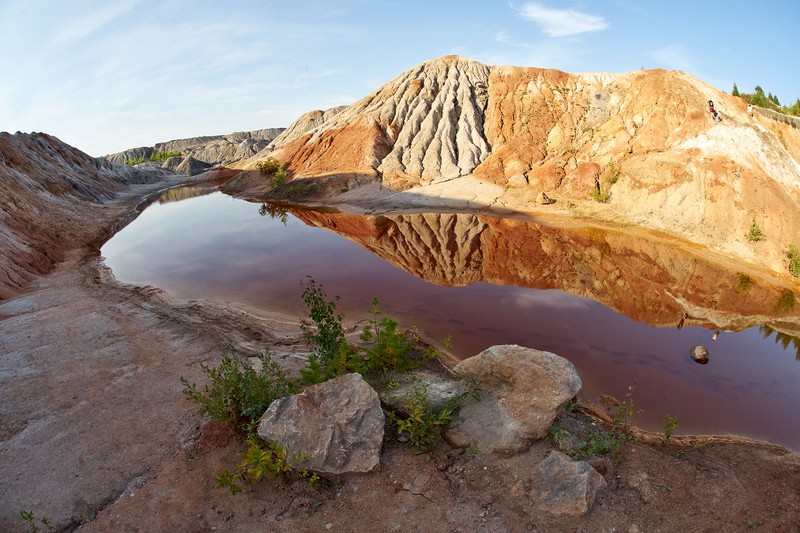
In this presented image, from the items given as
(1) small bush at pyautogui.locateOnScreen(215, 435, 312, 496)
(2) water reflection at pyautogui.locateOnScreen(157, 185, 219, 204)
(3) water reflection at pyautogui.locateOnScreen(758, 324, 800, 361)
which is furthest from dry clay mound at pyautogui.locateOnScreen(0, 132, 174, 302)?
(3) water reflection at pyautogui.locateOnScreen(758, 324, 800, 361)

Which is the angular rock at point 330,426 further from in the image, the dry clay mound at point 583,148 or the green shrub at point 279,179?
the green shrub at point 279,179

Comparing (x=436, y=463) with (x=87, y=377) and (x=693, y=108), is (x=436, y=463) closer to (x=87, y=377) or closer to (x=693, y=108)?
(x=87, y=377)

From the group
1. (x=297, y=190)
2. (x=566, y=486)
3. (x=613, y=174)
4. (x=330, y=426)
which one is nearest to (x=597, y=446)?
(x=566, y=486)

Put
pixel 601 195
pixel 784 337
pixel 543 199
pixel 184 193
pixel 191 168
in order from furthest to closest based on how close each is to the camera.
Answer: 1. pixel 191 168
2. pixel 184 193
3. pixel 543 199
4. pixel 601 195
5. pixel 784 337

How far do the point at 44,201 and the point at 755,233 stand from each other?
42.5 meters

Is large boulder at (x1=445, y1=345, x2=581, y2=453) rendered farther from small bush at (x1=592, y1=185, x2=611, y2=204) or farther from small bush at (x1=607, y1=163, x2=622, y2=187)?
small bush at (x1=607, y1=163, x2=622, y2=187)

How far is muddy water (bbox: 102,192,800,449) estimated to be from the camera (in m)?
9.59

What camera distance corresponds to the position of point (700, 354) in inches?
422

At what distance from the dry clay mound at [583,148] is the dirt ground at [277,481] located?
16.7 m

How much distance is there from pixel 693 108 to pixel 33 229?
40.6 meters

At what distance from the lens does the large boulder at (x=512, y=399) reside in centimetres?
621

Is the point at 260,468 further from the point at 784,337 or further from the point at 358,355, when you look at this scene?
the point at 784,337

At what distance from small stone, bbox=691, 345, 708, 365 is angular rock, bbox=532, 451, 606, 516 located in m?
7.27

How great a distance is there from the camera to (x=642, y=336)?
11.9m
